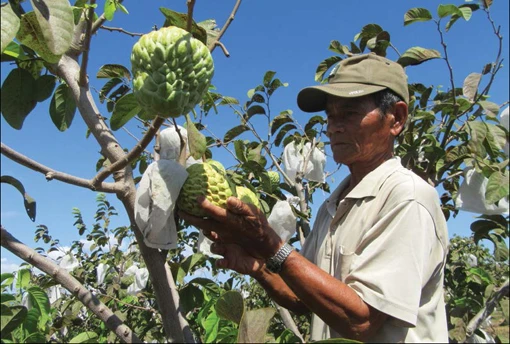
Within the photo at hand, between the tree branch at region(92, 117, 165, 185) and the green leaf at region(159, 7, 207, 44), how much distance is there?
0.79 feet

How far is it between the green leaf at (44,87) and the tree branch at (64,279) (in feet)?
1.29

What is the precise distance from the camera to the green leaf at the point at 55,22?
3.05 ft

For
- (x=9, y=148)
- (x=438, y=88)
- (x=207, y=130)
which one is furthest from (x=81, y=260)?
(x=9, y=148)

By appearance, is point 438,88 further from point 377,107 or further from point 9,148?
point 9,148

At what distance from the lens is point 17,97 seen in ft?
3.80

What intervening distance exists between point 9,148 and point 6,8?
0.28 meters

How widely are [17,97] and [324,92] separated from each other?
105 centimetres

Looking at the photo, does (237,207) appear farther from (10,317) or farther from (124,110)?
(10,317)

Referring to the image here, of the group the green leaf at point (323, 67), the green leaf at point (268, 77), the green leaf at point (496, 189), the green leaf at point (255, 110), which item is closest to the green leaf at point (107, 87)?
the green leaf at point (323, 67)

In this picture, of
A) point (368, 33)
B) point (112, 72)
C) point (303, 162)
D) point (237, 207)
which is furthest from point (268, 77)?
point (237, 207)

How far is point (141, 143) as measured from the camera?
979 mm

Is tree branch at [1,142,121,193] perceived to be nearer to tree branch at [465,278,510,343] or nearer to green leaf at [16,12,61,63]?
green leaf at [16,12,61,63]

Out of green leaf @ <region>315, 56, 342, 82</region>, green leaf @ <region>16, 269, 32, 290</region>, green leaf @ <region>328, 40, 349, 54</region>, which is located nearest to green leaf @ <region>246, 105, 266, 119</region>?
green leaf @ <region>315, 56, 342, 82</region>

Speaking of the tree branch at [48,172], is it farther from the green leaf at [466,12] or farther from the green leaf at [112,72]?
the green leaf at [466,12]
